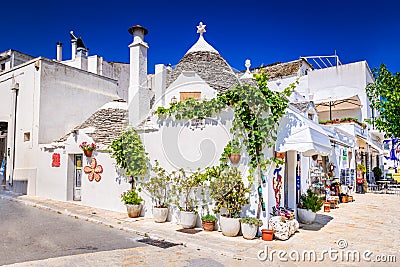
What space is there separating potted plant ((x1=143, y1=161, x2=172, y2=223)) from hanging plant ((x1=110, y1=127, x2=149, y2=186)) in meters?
0.60

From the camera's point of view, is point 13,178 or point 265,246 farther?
point 13,178

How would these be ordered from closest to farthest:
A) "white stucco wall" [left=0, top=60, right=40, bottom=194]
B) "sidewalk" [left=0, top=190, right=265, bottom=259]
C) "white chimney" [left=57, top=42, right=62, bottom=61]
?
"sidewalk" [left=0, top=190, right=265, bottom=259] < "white stucco wall" [left=0, top=60, right=40, bottom=194] < "white chimney" [left=57, top=42, right=62, bottom=61]

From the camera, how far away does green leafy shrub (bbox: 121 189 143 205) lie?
12562 mm

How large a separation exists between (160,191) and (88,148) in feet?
16.9

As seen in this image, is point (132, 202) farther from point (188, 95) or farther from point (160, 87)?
point (160, 87)

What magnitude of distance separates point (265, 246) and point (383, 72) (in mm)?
11510

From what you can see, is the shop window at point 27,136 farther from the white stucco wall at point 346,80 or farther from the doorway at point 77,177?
the white stucco wall at point 346,80

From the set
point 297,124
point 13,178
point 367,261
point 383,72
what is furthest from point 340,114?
point 13,178

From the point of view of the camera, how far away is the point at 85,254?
7.94 metres

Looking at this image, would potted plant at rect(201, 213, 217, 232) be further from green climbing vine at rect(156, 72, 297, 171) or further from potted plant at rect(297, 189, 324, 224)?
potted plant at rect(297, 189, 324, 224)

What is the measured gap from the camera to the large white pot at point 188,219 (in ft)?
34.6

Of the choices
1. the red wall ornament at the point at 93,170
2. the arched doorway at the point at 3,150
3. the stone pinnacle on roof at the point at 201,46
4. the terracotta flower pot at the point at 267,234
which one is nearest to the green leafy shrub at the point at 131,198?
the red wall ornament at the point at 93,170

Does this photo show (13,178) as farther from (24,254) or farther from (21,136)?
(24,254)

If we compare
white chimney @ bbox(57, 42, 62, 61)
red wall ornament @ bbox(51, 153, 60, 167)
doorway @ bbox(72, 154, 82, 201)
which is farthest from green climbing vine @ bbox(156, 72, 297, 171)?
white chimney @ bbox(57, 42, 62, 61)
